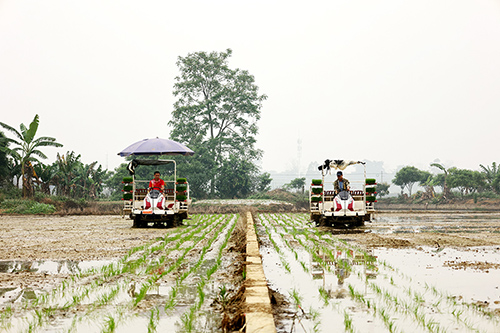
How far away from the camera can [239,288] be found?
5.19m

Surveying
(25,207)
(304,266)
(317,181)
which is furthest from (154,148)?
(25,207)

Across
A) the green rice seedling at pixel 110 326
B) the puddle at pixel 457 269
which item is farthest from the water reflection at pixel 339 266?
the green rice seedling at pixel 110 326

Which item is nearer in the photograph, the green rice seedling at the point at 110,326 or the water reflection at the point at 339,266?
the green rice seedling at the point at 110,326

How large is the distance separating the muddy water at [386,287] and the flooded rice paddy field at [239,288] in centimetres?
2

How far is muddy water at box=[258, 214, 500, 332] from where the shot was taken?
13.3ft

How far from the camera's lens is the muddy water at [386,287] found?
4051 mm

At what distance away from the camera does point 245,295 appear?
448 centimetres

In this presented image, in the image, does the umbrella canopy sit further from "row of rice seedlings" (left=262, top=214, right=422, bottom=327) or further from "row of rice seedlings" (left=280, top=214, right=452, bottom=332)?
"row of rice seedlings" (left=280, top=214, right=452, bottom=332)

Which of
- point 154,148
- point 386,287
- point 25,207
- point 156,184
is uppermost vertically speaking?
point 154,148

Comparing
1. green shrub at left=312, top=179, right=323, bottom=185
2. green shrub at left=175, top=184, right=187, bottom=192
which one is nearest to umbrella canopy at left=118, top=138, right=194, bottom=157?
green shrub at left=175, top=184, right=187, bottom=192

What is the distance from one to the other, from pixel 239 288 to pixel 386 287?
1924mm

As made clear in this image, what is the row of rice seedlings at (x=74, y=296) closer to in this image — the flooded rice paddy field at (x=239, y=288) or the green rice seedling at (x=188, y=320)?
the flooded rice paddy field at (x=239, y=288)

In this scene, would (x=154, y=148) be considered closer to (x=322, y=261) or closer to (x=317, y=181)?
(x=317, y=181)

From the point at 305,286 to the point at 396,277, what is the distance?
147 centimetres
